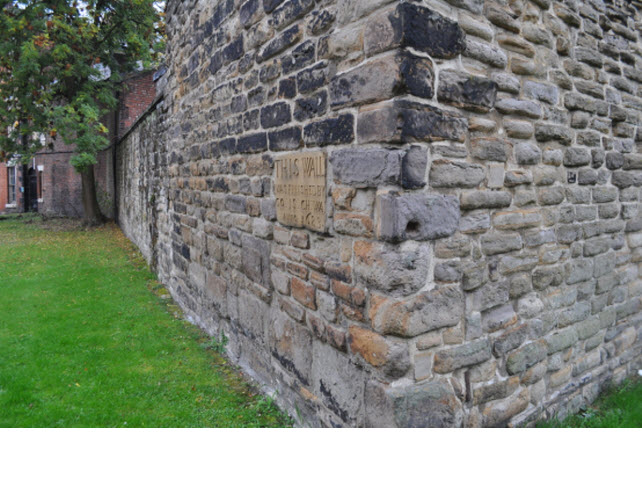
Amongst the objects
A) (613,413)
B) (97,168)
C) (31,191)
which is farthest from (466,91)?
(31,191)

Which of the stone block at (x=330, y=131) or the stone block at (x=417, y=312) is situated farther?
the stone block at (x=330, y=131)

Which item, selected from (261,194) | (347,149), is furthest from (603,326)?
(261,194)

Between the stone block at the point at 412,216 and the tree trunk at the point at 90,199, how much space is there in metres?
16.3

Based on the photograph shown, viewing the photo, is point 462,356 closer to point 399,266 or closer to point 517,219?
point 399,266

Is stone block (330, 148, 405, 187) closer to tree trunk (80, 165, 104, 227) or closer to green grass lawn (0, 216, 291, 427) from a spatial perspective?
green grass lawn (0, 216, 291, 427)

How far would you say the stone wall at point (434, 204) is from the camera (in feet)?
7.18

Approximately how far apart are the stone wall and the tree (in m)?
10.9

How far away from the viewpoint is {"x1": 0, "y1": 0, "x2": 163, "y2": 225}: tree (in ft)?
41.2

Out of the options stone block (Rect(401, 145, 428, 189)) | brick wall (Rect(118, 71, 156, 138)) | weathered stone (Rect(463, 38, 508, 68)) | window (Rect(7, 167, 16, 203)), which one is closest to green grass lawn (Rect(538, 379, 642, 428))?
stone block (Rect(401, 145, 428, 189))

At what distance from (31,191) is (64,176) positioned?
3930 millimetres

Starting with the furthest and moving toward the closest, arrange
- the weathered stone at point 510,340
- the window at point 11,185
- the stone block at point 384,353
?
the window at point 11,185
the weathered stone at point 510,340
the stone block at point 384,353

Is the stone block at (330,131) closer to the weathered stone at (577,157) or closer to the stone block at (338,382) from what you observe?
the stone block at (338,382)

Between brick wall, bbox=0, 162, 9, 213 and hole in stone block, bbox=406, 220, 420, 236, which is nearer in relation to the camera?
hole in stone block, bbox=406, 220, 420, 236

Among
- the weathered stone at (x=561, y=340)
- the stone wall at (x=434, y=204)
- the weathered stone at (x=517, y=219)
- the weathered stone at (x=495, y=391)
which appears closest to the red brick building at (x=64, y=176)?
the stone wall at (x=434, y=204)
